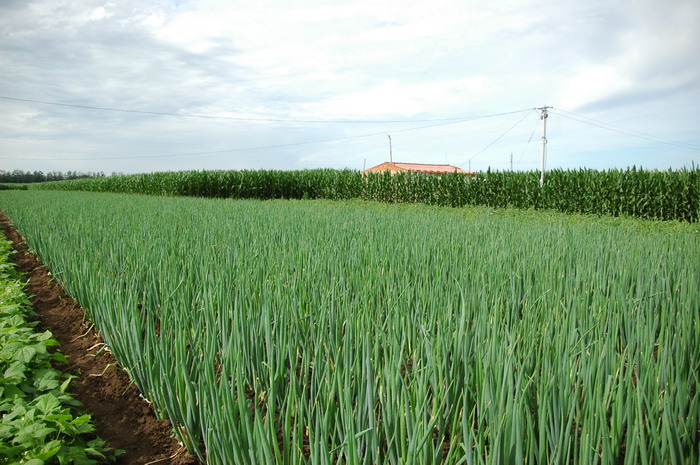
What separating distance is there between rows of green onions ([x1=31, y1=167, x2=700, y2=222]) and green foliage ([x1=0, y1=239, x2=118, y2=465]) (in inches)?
602

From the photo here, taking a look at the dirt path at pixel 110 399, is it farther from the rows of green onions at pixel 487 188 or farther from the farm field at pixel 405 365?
the rows of green onions at pixel 487 188

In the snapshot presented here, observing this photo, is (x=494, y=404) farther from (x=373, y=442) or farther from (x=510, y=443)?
(x=373, y=442)

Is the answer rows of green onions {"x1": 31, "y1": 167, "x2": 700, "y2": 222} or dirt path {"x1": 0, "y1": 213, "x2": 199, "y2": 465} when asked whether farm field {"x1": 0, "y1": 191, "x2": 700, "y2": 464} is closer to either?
dirt path {"x1": 0, "y1": 213, "x2": 199, "y2": 465}

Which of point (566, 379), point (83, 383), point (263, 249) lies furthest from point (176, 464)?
point (263, 249)

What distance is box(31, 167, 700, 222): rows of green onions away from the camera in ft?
44.0

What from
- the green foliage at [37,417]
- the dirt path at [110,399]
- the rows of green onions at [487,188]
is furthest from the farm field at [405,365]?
the rows of green onions at [487,188]

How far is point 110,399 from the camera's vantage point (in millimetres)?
2484

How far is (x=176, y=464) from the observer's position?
6.04 feet

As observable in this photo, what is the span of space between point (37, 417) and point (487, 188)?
56.3 ft

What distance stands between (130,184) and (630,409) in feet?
119

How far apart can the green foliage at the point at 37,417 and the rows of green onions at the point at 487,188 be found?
15296 mm

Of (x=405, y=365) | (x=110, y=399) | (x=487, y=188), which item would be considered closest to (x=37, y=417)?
(x=110, y=399)

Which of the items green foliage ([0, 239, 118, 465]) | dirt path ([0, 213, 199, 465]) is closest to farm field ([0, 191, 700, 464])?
dirt path ([0, 213, 199, 465])

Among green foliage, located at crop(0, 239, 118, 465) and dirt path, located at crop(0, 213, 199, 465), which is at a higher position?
green foliage, located at crop(0, 239, 118, 465)
